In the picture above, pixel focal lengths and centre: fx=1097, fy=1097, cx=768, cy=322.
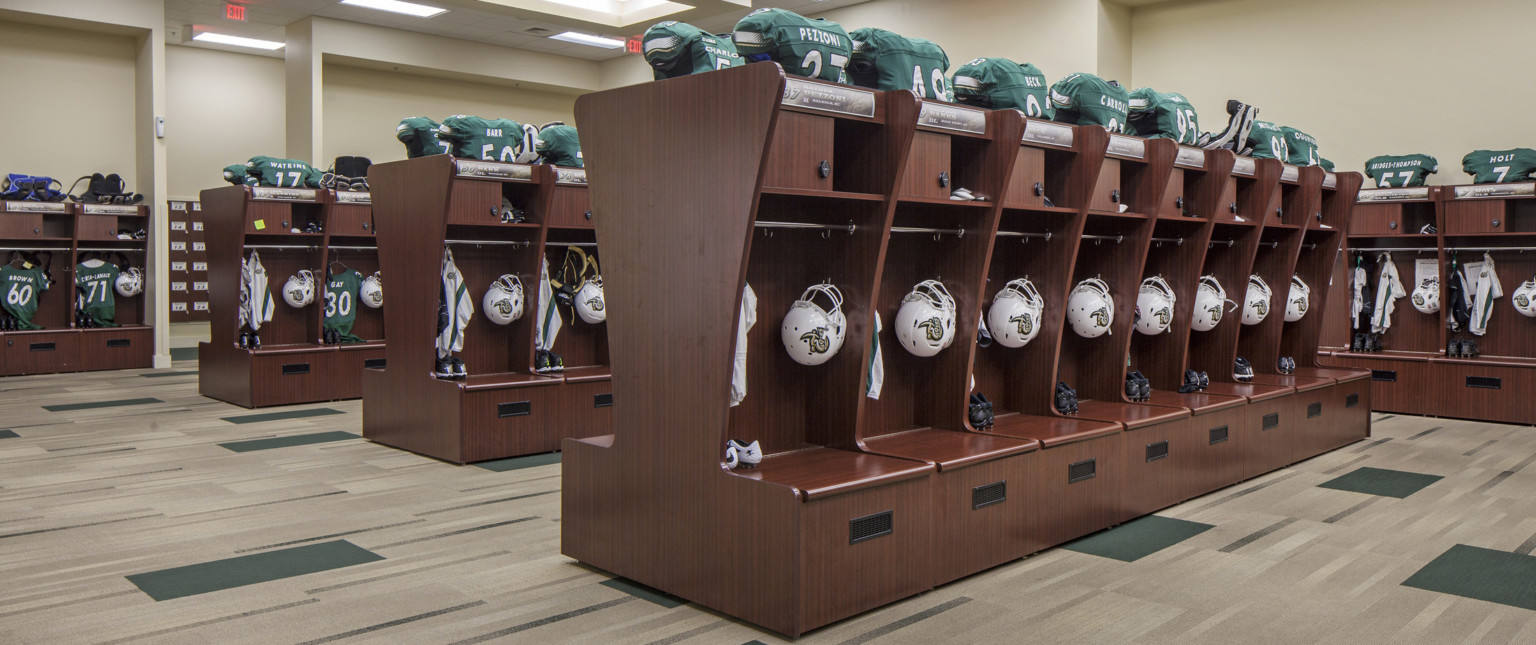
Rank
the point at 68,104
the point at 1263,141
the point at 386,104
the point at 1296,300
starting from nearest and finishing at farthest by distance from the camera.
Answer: the point at 1263,141, the point at 1296,300, the point at 68,104, the point at 386,104

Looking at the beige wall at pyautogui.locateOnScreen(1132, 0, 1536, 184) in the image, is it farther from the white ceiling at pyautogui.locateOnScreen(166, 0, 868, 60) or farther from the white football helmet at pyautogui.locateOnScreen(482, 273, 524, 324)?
the white football helmet at pyautogui.locateOnScreen(482, 273, 524, 324)

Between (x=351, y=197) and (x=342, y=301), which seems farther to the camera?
(x=342, y=301)

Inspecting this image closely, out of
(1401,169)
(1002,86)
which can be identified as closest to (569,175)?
(1002,86)

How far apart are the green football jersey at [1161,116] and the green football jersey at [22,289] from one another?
987 cm

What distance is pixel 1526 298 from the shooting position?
767 centimetres

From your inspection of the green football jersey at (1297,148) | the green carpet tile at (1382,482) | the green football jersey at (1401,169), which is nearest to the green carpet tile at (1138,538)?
the green carpet tile at (1382,482)

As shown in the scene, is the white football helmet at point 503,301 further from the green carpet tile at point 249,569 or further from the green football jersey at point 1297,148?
the green football jersey at point 1297,148

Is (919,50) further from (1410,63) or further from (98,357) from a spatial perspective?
(98,357)

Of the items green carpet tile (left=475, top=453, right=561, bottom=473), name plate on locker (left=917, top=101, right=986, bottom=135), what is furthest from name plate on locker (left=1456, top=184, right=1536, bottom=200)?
green carpet tile (left=475, top=453, right=561, bottom=473)

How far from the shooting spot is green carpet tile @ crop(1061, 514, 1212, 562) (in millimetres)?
4246

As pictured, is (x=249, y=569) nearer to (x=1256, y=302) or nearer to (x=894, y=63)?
(x=894, y=63)

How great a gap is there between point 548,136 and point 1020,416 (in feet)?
10.5

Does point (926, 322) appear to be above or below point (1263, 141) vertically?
below

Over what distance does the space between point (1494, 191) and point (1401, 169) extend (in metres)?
0.92
